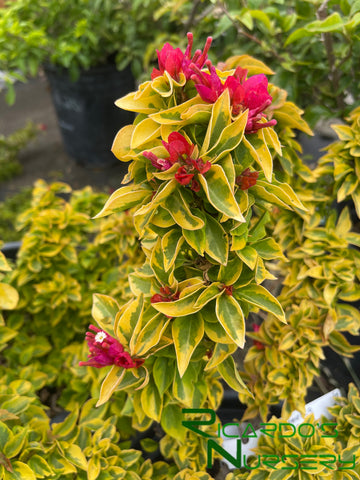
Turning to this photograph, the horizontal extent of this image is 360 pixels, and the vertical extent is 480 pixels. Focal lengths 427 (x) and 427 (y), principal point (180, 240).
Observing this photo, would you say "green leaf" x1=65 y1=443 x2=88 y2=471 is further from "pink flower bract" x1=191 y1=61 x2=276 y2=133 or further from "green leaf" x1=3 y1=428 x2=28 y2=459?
"pink flower bract" x1=191 y1=61 x2=276 y2=133

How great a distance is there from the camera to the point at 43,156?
3246 millimetres

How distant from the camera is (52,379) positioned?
1257mm

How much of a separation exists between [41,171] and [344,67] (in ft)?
7.69

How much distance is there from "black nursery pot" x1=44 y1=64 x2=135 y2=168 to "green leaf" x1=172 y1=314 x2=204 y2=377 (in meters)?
2.17

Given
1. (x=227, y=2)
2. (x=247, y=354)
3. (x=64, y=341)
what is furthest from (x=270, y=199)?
(x=227, y=2)

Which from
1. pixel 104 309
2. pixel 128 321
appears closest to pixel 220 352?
pixel 128 321

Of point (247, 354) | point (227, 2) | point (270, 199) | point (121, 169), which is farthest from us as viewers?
point (121, 169)

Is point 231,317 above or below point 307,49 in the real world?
below

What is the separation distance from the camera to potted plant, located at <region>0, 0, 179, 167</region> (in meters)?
2.09

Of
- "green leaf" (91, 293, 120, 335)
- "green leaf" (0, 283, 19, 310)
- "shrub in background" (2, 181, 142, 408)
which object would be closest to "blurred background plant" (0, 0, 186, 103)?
"shrub in background" (2, 181, 142, 408)

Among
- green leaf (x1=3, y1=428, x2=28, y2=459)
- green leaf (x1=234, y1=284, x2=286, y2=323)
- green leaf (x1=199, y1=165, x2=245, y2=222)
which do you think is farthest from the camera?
green leaf (x1=3, y1=428, x2=28, y2=459)

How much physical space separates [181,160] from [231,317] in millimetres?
258

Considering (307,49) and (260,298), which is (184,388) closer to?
(260,298)

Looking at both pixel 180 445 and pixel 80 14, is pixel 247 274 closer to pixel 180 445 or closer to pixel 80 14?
pixel 180 445
